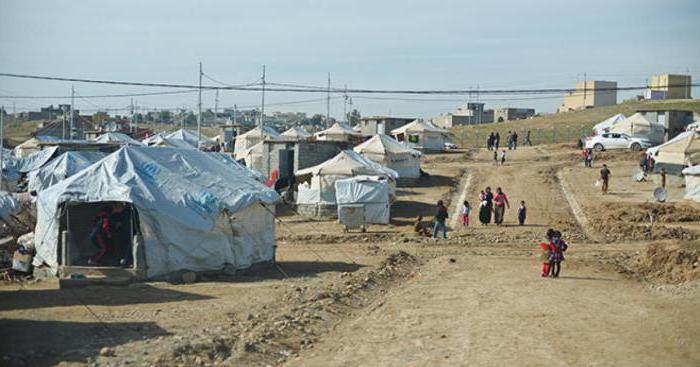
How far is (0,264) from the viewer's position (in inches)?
805

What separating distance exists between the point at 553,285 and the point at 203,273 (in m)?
8.51

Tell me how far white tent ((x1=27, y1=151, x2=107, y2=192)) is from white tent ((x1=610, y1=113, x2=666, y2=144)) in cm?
3834

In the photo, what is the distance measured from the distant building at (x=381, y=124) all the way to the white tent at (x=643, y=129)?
1833 cm

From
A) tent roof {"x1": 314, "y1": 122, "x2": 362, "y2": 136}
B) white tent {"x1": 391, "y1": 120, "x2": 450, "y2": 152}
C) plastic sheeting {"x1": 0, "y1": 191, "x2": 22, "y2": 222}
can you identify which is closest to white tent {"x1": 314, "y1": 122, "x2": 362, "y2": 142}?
tent roof {"x1": 314, "y1": 122, "x2": 362, "y2": 136}

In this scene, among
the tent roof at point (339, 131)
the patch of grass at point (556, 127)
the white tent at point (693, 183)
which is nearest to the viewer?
the white tent at point (693, 183)

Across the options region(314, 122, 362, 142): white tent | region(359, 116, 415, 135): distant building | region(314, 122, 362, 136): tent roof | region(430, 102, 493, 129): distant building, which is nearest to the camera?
region(314, 122, 362, 142): white tent

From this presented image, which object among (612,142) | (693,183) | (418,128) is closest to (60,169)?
(693,183)

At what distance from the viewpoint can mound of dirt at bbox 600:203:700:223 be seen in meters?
32.5

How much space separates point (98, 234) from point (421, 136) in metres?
44.2

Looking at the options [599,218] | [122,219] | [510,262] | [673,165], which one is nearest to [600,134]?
[673,165]

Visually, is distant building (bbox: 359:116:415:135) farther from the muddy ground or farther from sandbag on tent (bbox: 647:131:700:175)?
the muddy ground

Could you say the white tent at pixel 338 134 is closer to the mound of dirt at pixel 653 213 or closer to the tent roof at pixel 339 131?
the tent roof at pixel 339 131

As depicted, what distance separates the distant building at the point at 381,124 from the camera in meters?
70.4

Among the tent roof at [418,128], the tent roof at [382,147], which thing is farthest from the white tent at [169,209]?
the tent roof at [418,128]
